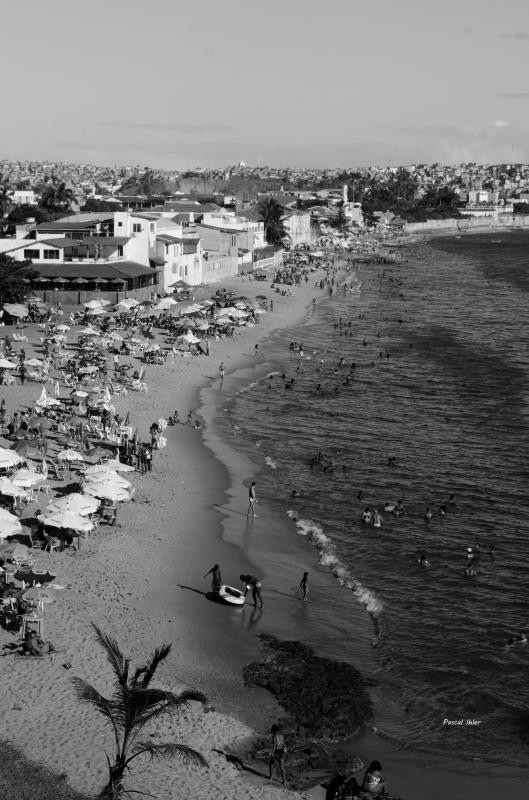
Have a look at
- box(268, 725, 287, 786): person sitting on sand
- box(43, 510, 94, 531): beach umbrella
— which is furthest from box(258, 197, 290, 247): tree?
box(268, 725, 287, 786): person sitting on sand

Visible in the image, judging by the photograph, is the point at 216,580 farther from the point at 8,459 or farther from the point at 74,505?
the point at 8,459

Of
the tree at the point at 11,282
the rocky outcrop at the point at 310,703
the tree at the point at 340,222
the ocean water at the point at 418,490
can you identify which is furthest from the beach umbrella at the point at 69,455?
the tree at the point at 340,222

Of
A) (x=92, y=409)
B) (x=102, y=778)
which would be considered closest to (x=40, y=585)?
(x=102, y=778)

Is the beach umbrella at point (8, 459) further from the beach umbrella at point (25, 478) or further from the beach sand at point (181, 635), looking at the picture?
the beach sand at point (181, 635)

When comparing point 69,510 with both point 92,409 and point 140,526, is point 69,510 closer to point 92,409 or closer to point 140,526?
point 140,526

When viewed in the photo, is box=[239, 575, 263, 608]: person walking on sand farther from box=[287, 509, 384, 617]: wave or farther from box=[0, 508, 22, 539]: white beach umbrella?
box=[0, 508, 22, 539]: white beach umbrella

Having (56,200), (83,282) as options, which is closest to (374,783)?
(83,282)
